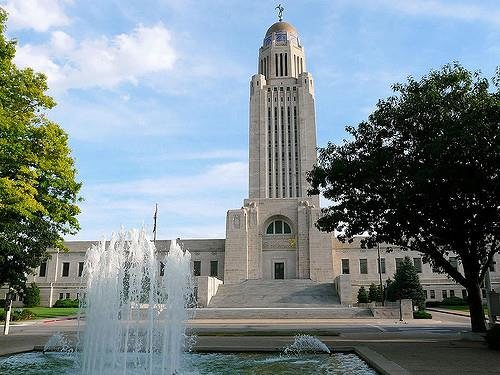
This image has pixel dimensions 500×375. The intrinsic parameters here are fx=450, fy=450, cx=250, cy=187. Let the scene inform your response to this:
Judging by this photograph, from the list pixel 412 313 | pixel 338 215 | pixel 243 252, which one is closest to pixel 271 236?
pixel 243 252

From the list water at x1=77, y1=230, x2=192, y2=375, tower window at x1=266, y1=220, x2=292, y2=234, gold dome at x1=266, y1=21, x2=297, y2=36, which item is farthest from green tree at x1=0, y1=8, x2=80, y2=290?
gold dome at x1=266, y1=21, x2=297, y2=36

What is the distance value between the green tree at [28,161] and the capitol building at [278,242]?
81.2ft

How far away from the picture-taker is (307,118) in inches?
2312

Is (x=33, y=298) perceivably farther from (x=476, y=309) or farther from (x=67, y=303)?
(x=476, y=309)

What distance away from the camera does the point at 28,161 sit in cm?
1409

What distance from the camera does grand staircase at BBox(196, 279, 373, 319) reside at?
3166 cm

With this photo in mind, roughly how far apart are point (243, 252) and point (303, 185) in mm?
12412

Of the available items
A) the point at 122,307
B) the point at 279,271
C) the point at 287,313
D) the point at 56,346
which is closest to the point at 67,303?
the point at 279,271

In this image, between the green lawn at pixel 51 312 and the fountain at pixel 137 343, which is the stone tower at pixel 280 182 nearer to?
the green lawn at pixel 51 312

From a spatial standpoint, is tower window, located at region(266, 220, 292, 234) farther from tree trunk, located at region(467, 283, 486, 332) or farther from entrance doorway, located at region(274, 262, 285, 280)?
tree trunk, located at region(467, 283, 486, 332)

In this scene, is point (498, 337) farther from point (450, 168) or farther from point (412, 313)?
point (412, 313)

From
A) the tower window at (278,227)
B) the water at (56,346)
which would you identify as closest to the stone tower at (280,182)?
the tower window at (278,227)

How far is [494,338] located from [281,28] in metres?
60.8

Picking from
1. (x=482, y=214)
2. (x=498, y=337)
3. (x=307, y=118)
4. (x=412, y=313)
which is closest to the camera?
(x=498, y=337)
